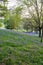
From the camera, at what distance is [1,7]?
9656 mm

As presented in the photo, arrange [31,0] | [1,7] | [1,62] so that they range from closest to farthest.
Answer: [1,62] < [1,7] < [31,0]

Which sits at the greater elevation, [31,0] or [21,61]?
[31,0]

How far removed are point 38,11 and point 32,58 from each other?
776 cm

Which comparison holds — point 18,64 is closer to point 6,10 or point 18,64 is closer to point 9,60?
point 9,60

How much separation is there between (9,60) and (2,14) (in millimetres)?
4451

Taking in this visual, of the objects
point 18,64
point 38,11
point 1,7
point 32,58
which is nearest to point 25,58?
point 32,58

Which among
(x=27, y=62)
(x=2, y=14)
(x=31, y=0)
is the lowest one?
(x=27, y=62)

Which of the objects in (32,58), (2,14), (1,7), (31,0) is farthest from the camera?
(31,0)

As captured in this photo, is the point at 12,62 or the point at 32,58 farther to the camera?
the point at 32,58

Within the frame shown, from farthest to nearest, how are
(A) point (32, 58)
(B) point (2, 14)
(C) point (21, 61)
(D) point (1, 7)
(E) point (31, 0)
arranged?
(E) point (31, 0), (B) point (2, 14), (D) point (1, 7), (A) point (32, 58), (C) point (21, 61)

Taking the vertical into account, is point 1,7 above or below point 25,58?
above

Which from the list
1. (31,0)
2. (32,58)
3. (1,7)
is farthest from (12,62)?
(31,0)

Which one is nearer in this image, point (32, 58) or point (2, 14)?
point (32, 58)

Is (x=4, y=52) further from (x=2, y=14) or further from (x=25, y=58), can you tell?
(x=2, y=14)
